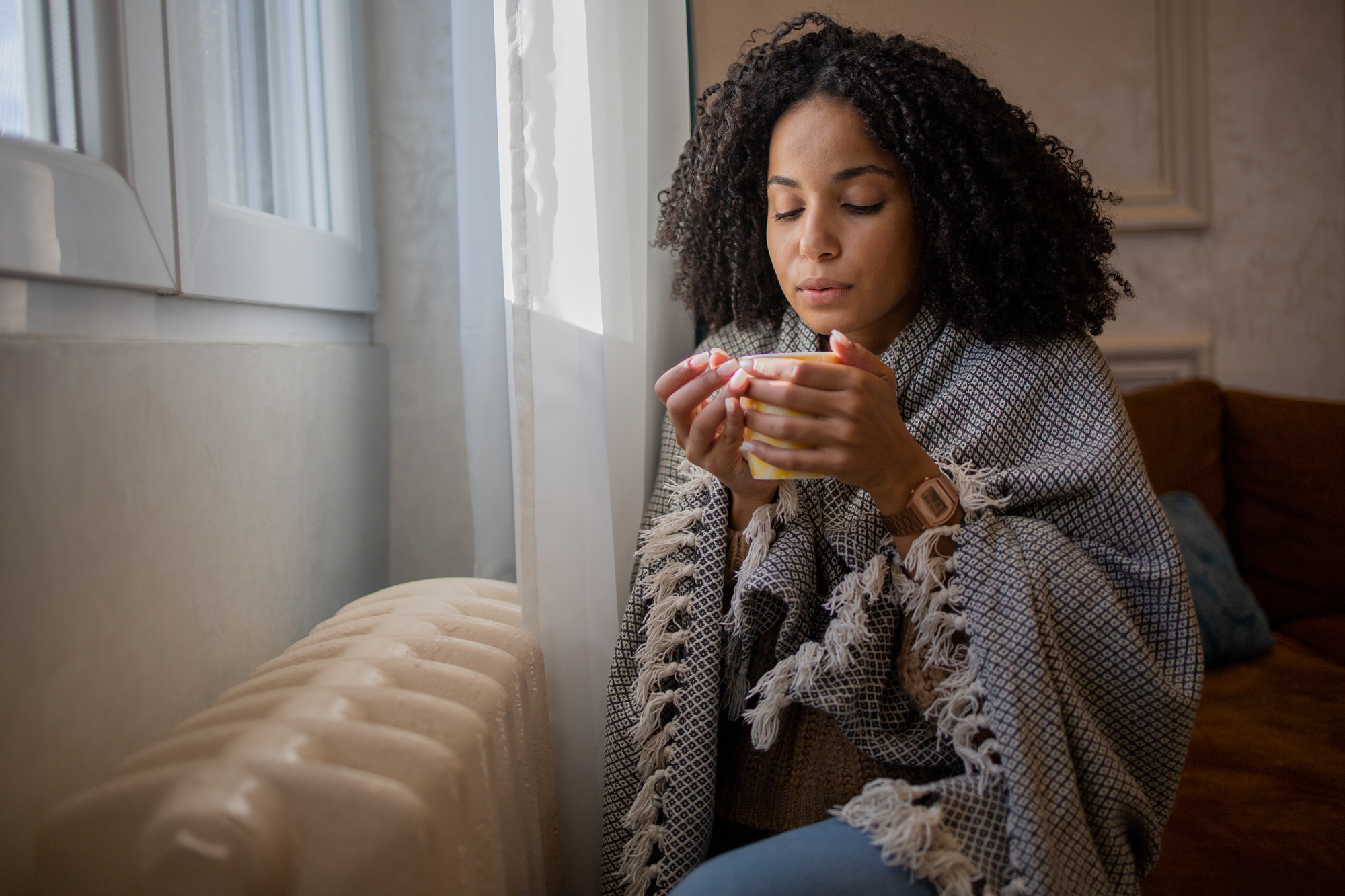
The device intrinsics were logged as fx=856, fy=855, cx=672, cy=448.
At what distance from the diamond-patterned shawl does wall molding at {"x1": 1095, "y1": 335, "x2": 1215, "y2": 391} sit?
36.1 inches

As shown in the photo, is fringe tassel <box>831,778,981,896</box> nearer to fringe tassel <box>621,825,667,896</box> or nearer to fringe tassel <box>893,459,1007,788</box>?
fringe tassel <box>893,459,1007,788</box>

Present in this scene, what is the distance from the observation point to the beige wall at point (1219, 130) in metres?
1.61

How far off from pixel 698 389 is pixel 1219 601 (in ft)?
3.84

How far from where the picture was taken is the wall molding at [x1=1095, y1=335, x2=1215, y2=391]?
1.70 meters

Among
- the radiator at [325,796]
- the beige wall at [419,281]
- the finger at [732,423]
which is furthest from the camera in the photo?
the beige wall at [419,281]

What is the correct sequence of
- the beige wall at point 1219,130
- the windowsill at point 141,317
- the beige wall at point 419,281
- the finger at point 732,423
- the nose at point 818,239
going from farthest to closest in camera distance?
1. the beige wall at point 1219,130
2. the beige wall at point 419,281
3. the nose at point 818,239
4. the finger at point 732,423
5. the windowsill at point 141,317

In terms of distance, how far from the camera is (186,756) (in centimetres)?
58

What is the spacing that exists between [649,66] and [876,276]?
413mm

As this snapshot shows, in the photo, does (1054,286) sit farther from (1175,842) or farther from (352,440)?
(352,440)

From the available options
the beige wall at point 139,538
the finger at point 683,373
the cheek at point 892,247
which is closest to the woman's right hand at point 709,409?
the finger at point 683,373

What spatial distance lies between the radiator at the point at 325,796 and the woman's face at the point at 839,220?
0.50m

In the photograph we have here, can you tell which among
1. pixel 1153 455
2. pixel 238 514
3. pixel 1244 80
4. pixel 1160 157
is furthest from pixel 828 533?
pixel 1244 80

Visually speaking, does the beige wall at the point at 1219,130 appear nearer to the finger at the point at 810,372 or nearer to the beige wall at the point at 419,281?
the beige wall at the point at 419,281

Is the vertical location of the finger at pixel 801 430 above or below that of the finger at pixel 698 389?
below
